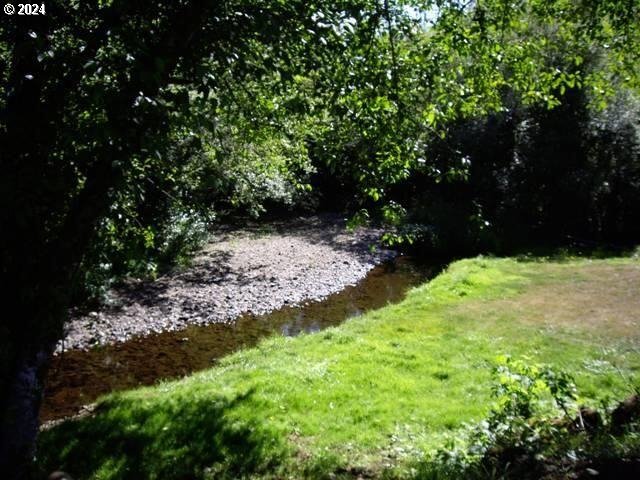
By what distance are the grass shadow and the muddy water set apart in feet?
5.67

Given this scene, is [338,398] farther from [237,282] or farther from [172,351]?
[237,282]

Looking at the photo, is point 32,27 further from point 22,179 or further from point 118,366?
point 118,366

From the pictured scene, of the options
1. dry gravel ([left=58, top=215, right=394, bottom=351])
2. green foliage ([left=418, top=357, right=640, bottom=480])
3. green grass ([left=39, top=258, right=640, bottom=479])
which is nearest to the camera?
green foliage ([left=418, top=357, right=640, bottom=480])

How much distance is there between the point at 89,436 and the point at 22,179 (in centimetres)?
516

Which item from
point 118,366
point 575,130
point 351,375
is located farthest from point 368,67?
point 575,130

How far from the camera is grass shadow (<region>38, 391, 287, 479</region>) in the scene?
7176 millimetres

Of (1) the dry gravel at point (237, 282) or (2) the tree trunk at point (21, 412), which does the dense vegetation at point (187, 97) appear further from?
(1) the dry gravel at point (237, 282)

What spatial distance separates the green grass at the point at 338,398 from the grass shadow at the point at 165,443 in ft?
0.09

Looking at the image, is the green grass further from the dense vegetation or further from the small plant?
the dense vegetation

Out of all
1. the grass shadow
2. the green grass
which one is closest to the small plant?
the green grass

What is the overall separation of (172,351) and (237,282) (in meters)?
6.28

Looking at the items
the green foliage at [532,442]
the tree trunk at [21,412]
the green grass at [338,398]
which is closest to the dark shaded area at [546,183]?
the green grass at [338,398]

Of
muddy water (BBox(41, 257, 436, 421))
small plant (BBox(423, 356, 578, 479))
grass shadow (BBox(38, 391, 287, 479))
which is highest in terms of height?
small plant (BBox(423, 356, 578, 479))

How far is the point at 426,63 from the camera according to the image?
6.37m
